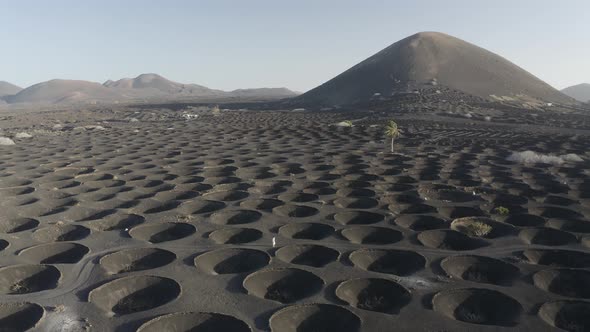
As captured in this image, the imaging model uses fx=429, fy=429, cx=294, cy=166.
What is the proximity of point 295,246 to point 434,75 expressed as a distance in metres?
130

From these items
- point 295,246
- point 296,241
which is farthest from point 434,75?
point 295,246

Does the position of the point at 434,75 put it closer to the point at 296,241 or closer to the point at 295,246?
the point at 296,241

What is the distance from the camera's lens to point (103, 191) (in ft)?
79.8

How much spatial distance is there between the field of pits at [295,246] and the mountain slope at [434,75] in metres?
99.5

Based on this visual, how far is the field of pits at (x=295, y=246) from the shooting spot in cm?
1116

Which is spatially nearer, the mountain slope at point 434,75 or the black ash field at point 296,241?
the black ash field at point 296,241

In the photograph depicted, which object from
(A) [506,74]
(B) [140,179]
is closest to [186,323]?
(B) [140,179]

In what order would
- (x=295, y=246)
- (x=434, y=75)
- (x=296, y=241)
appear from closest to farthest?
(x=295, y=246) < (x=296, y=241) < (x=434, y=75)

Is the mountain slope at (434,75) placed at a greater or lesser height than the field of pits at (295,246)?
greater

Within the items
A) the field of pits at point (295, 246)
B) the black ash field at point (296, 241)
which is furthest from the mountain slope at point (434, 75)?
the field of pits at point (295, 246)

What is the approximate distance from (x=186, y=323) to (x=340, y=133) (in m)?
45.4

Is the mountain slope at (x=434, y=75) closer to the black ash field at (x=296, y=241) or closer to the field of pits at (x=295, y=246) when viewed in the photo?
the black ash field at (x=296, y=241)

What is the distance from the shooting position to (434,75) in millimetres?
134125

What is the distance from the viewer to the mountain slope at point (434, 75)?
12525 cm
